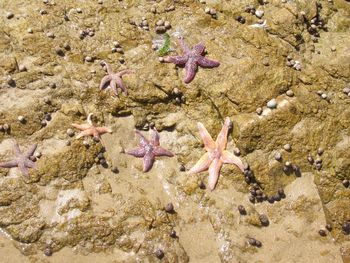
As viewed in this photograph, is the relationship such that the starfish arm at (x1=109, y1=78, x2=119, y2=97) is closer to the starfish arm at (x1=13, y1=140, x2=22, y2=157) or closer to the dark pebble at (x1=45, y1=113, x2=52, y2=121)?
the dark pebble at (x1=45, y1=113, x2=52, y2=121)

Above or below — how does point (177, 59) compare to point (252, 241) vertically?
above

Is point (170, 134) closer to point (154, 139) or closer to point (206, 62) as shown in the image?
point (154, 139)

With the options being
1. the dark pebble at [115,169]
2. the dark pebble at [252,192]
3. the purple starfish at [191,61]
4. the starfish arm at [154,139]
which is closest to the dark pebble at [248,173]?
the dark pebble at [252,192]

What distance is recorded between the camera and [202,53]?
8484 millimetres

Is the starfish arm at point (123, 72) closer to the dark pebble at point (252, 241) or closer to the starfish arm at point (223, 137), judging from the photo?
the starfish arm at point (223, 137)

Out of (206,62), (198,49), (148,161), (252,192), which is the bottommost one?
(252,192)

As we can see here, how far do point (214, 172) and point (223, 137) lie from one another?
2.16 ft

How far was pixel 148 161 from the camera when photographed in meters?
7.90

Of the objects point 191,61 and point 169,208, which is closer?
point 169,208

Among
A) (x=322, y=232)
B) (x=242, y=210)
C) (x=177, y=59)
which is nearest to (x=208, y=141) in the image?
(x=242, y=210)

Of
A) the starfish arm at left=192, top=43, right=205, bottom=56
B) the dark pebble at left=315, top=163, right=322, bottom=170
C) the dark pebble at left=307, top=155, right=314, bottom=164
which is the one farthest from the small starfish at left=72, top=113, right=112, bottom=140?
the dark pebble at left=315, top=163, right=322, bottom=170

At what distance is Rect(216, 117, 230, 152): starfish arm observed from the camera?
7941mm

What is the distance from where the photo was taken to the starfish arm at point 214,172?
7840 millimetres

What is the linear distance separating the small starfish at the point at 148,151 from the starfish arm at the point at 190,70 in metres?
1.18
